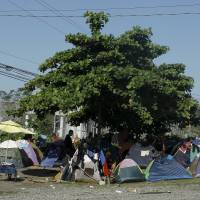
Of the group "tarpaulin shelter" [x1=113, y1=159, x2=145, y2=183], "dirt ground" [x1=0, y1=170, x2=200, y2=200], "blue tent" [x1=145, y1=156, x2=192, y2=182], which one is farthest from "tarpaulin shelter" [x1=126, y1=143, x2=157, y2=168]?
"dirt ground" [x1=0, y1=170, x2=200, y2=200]

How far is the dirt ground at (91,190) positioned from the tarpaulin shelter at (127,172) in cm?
44

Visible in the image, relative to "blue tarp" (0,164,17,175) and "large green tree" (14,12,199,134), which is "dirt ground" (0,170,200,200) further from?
"large green tree" (14,12,199,134)

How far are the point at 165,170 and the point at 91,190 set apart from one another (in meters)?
5.46

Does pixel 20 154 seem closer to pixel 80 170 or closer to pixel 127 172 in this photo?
pixel 80 170

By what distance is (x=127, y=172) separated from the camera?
22.4 meters

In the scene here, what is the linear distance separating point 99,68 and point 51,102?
2249 millimetres

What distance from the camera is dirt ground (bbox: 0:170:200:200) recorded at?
16969 mm

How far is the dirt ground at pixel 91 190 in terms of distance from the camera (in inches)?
668

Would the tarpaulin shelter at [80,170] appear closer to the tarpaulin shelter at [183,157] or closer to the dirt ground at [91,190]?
the dirt ground at [91,190]

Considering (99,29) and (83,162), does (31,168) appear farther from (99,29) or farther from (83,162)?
(99,29)

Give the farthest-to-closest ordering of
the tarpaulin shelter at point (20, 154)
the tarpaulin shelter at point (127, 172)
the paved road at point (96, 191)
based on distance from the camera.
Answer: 1. the tarpaulin shelter at point (20, 154)
2. the tarpaulin shelter at point (127, 172)
3. the paved road at point (96, 191)

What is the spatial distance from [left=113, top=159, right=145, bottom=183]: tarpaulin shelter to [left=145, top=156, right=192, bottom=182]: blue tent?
0.53m

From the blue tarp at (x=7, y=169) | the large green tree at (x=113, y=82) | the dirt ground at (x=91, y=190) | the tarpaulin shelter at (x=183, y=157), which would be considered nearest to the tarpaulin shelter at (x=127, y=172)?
the dirt ground at (x=91, y=190)

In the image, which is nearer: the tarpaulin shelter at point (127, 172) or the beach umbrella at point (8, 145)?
the tarpaulin shelter at point (127, 172)
